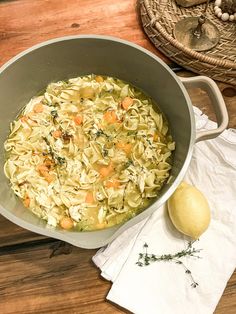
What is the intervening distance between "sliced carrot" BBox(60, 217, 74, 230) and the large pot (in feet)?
0.11

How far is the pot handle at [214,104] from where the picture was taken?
80cm

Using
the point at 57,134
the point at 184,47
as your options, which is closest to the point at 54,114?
the point at 57,134

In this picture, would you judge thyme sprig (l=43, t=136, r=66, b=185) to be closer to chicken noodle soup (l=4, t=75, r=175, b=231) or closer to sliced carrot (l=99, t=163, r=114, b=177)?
A: chicken noodle soup (l=4, t=75, r=175, b=231)

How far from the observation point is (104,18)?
1.28 meters

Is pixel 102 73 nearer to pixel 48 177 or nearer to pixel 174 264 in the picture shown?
pixel 48 177

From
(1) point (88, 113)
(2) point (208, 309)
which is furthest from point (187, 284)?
(1) point (88, 113)

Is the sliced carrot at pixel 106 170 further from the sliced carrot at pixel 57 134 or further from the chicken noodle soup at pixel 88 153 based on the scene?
the sliced carrot at pixel 57 134

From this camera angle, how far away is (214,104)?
2.82ft

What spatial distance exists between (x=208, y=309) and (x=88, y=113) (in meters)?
0.61

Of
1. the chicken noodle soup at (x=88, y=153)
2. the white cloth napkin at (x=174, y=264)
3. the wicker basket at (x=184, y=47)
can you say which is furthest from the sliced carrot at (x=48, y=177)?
the wicker basket at (x=184, y=47)

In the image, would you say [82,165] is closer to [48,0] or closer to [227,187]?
[227,187]

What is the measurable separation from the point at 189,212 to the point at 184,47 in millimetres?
537

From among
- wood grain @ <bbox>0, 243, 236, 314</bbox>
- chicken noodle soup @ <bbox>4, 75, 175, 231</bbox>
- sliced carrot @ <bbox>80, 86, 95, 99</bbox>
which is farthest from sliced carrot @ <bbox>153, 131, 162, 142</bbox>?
wood grain @ <bbox>0, 243, 236, 314</bbox>

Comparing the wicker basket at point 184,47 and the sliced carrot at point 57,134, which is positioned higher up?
the wicker basket at point 184,47
